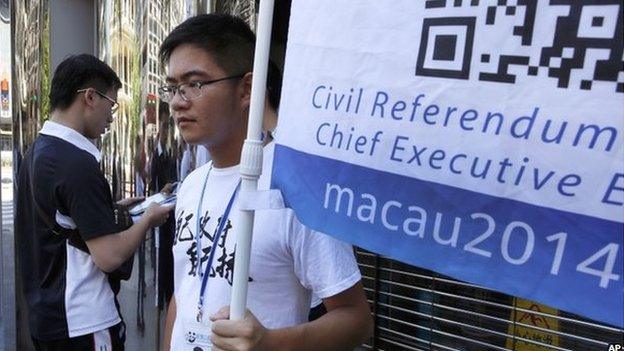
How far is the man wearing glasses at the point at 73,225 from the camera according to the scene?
9.70ft

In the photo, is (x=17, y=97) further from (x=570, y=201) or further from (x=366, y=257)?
(x=570, y=201)

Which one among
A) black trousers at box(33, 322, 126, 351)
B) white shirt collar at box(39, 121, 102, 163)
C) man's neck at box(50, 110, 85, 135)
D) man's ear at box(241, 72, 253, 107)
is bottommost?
black trousers at box(33, 322, 126, 351)

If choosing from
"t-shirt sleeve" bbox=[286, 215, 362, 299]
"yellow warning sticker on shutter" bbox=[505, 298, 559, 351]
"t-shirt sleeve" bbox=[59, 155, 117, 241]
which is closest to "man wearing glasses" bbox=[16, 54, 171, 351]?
"t-shirt sleeve" bbox=[59, 155, 117, 241]

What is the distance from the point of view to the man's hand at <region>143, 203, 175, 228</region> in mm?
3246

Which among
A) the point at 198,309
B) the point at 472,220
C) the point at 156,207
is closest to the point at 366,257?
the point at 156,207

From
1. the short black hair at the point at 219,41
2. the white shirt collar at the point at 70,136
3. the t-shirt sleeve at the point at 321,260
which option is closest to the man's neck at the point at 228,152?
the short black hair at the point at 219,41

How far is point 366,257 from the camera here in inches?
155

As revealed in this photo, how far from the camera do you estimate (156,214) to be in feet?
10.7

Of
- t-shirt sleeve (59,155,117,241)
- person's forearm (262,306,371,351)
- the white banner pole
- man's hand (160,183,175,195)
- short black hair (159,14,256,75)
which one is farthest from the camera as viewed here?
man's hand (160,183,175,195)

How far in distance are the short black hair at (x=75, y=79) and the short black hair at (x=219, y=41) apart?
1.30 meters

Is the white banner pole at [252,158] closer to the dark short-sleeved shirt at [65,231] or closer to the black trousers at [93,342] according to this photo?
the dark short-sleeved shirt at [65,231]

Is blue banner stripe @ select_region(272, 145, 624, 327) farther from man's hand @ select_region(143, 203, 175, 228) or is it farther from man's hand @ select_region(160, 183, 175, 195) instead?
man's hand @ select_region(160, 183, 175, 195)

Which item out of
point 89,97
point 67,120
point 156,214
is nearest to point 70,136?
point 67,120

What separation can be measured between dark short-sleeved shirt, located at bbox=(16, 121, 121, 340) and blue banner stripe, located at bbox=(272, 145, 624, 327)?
1720mm
